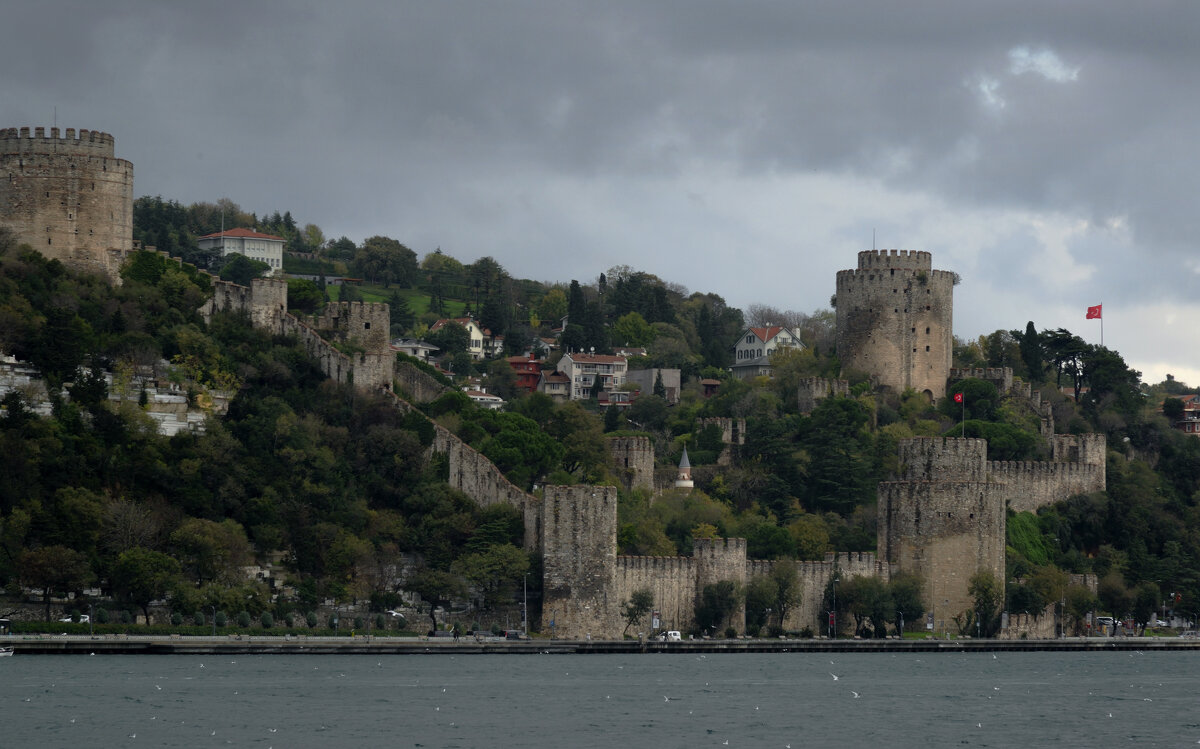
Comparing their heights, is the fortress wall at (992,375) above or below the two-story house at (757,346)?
below

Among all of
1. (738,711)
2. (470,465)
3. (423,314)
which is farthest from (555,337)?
(738,711)

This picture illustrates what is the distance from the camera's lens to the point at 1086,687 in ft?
235

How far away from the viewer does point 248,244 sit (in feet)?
434

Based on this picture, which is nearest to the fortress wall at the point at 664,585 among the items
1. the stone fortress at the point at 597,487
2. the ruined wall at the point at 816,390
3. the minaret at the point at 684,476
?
the stone fortress at the point at 597,487

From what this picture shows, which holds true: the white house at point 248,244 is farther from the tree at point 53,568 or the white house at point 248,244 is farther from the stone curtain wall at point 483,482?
the tree at point 53,568

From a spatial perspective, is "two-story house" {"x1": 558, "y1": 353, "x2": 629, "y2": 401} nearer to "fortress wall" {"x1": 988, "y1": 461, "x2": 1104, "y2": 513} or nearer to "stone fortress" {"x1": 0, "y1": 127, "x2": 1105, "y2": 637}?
"stone fortress" {"x1": 0, "y1": 127, "x2": 1105, "y2": 637}

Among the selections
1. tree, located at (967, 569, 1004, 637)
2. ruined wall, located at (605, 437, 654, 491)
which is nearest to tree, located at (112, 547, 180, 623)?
ruined wall, located at (605, 437, 654, 491)

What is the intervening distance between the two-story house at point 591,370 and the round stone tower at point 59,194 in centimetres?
3876

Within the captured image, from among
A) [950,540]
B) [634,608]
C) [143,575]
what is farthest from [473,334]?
[143,575]

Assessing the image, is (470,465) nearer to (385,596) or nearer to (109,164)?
(385,596)

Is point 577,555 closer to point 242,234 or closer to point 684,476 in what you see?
point 684,476

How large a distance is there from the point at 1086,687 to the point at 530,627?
667 inches

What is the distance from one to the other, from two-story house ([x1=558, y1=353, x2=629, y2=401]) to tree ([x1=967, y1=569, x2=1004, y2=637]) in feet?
127

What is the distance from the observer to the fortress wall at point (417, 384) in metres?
87.4
